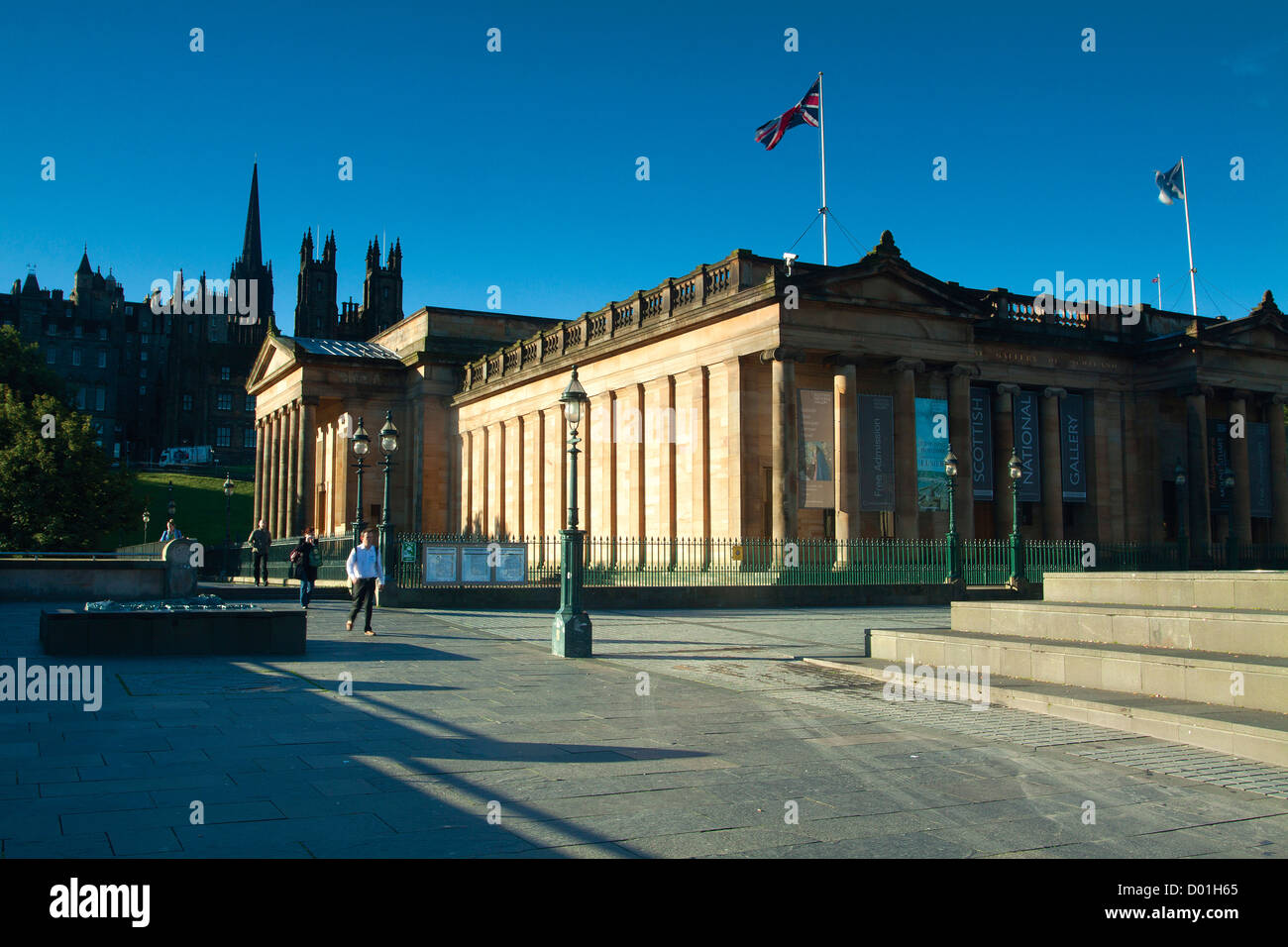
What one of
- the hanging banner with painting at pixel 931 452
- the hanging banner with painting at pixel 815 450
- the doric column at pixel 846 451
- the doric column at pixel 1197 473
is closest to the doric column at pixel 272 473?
the hanging banner with painting at pixel 815 450

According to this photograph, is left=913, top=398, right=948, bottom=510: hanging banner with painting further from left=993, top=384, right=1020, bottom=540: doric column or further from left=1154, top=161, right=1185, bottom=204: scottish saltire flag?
left=1154, top=161, right=1185, bottom=204: scottish saltire flag

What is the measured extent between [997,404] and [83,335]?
391 ft

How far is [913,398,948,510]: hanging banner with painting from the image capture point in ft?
125

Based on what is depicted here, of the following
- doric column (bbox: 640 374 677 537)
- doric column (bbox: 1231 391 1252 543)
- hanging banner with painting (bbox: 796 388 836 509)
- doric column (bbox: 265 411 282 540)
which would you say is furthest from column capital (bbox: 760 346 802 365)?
doric column (bbox: 265 411 282 540)

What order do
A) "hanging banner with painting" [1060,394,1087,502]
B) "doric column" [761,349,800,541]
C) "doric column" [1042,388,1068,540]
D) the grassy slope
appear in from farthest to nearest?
the grassy slope < "hanging banner with painting" [1060,394,1087,502] < "doric column" [1042,388,1068,540] < "doric column" [761,349,800,541]

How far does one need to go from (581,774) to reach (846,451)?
2946 cm

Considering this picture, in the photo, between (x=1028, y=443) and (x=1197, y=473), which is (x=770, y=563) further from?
(x=1197, y=473)

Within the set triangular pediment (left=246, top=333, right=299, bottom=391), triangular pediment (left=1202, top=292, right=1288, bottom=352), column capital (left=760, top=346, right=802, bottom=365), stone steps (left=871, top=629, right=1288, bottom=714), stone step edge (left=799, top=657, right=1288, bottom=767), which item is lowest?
stone step edge (left=799, top=657, right=1288, bottom=767)

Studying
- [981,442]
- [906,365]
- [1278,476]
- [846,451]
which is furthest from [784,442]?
[1278,476]

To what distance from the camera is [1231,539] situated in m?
42.8

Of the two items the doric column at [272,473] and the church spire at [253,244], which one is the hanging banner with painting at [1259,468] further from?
the church spire at [253,244]

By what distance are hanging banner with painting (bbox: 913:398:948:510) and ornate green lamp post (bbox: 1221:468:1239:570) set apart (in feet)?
45.3
